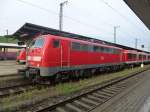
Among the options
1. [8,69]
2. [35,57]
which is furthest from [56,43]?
[8,69]

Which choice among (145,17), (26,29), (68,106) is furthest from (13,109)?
(145,17)

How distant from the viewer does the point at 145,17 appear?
29.5 m

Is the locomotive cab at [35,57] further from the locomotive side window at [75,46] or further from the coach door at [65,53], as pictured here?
the locomotive side window at [75,46]

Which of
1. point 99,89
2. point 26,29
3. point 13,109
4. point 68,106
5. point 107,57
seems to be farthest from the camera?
point 107,57

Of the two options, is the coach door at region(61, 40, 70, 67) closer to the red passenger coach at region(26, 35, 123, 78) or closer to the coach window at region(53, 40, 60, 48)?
the red passenger coach at region(26, 35, 123, 78)

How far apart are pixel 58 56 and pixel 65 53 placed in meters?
0.83

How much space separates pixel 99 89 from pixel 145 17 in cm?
1848

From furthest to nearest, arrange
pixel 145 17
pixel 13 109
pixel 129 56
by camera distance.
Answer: pixel 129 56
pixel 145 17
pixel 13 109

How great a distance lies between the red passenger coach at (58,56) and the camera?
1420cm

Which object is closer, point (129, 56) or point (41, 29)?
point (41, 29)

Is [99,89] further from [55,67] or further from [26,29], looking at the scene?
[26,29]

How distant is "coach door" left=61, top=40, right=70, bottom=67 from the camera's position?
50.8 ft

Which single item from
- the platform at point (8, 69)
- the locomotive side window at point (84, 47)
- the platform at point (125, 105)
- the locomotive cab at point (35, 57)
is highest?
the locomotive side window at point (84, 47)

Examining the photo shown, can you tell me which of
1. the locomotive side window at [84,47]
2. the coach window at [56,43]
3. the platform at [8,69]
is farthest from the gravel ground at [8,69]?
the coach window at [56,43]
